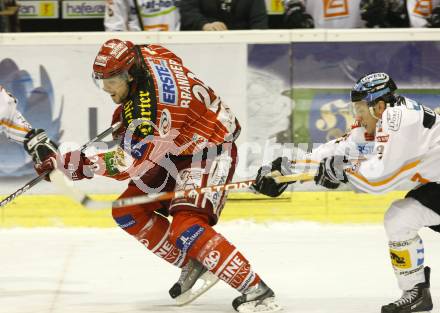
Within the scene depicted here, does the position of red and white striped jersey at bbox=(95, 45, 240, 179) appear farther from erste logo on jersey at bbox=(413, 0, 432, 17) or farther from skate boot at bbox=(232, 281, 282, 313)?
erste logo on jersey at bbox=(413, 0, 432, 17)

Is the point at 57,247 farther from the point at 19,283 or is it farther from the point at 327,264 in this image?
the point at 327,264

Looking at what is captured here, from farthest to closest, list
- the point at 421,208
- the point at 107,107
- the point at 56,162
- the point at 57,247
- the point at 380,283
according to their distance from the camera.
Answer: the point at 107,107 < the point at 57,247 < the point at 380,283 < the point at 56,162 < the point at 421,208

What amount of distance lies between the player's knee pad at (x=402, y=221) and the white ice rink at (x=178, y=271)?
0.47 metres

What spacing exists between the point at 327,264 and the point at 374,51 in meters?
1.67

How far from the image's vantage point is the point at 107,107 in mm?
6957

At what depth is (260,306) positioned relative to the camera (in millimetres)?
4934

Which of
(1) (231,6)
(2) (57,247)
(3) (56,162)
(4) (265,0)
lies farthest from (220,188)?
(4) (265,0)

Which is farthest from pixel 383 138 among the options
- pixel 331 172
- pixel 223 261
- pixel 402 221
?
pixel 223 261

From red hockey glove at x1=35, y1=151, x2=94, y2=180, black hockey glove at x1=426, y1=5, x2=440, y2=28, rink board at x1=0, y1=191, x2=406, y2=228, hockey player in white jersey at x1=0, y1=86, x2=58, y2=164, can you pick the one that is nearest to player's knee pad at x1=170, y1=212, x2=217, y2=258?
red hockey glove at x1=35, y1=151, x2=94, y2=180

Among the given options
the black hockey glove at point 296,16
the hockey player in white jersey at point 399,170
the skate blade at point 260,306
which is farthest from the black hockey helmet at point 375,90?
the black hockey glove at point 296,16

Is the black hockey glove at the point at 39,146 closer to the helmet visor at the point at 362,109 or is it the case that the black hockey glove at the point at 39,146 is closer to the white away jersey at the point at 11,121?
the white away jersey at the point at 11,121

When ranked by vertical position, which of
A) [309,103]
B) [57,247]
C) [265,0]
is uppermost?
[265,0]

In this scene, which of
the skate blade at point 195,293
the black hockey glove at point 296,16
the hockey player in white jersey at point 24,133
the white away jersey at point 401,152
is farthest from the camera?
the black hockey glove at point 296,16

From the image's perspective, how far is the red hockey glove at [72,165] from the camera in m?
5.07
